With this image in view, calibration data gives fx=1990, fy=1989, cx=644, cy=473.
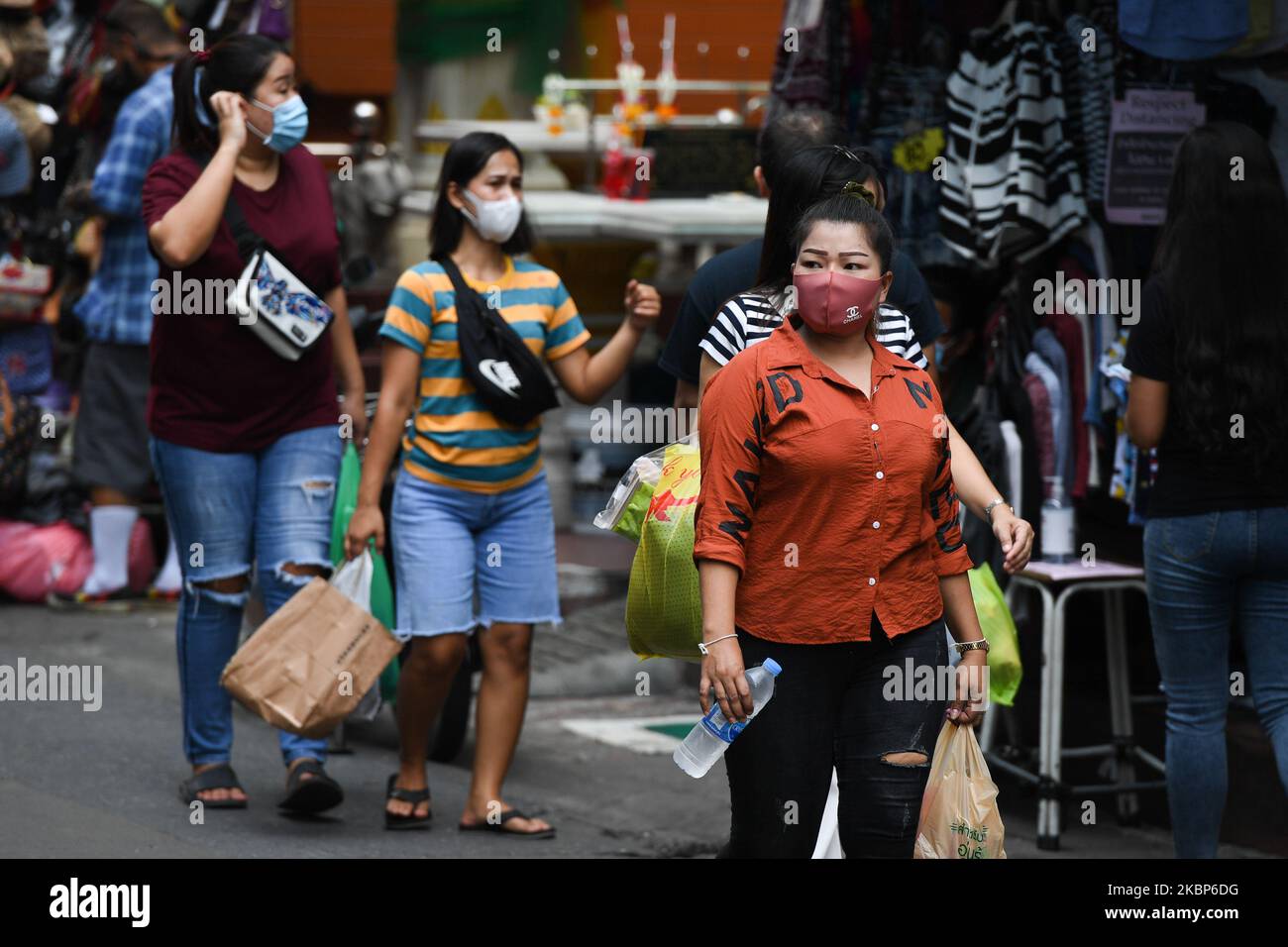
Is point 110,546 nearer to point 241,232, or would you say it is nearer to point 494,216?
point 241,232

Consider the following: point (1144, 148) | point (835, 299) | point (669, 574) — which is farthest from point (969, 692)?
point (1144, 148)

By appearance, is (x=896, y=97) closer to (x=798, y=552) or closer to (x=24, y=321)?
(x=798, y=552)

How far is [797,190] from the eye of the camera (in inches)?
174

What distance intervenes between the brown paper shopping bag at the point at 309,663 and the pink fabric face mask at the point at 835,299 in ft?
7.33

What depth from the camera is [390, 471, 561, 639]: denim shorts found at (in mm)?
5980

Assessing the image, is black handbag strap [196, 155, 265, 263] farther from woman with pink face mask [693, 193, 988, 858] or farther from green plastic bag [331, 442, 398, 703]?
woman with pink face mask [693, 193, 988, 858]

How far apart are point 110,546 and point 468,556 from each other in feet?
12.4

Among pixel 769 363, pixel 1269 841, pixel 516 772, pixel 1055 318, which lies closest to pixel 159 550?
pixel 516 772

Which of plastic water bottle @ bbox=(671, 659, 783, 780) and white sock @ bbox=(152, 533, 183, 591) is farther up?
plastic water bottle @ bbox=(671, 659, 783, 780)

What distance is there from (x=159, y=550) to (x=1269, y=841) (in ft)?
19.6

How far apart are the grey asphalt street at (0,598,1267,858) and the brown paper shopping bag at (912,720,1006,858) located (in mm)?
1982

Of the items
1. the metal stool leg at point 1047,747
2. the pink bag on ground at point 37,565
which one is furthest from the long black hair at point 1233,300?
the pink bag on ground at point 37,565

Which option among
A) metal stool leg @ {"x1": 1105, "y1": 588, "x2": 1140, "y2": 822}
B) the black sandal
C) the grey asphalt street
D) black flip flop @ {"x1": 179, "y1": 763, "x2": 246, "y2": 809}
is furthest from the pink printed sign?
black flip flop @ {"x1": 179, "y1": 763, "x2": 246, "y2": 809}

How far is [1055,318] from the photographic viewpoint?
6746 mm
